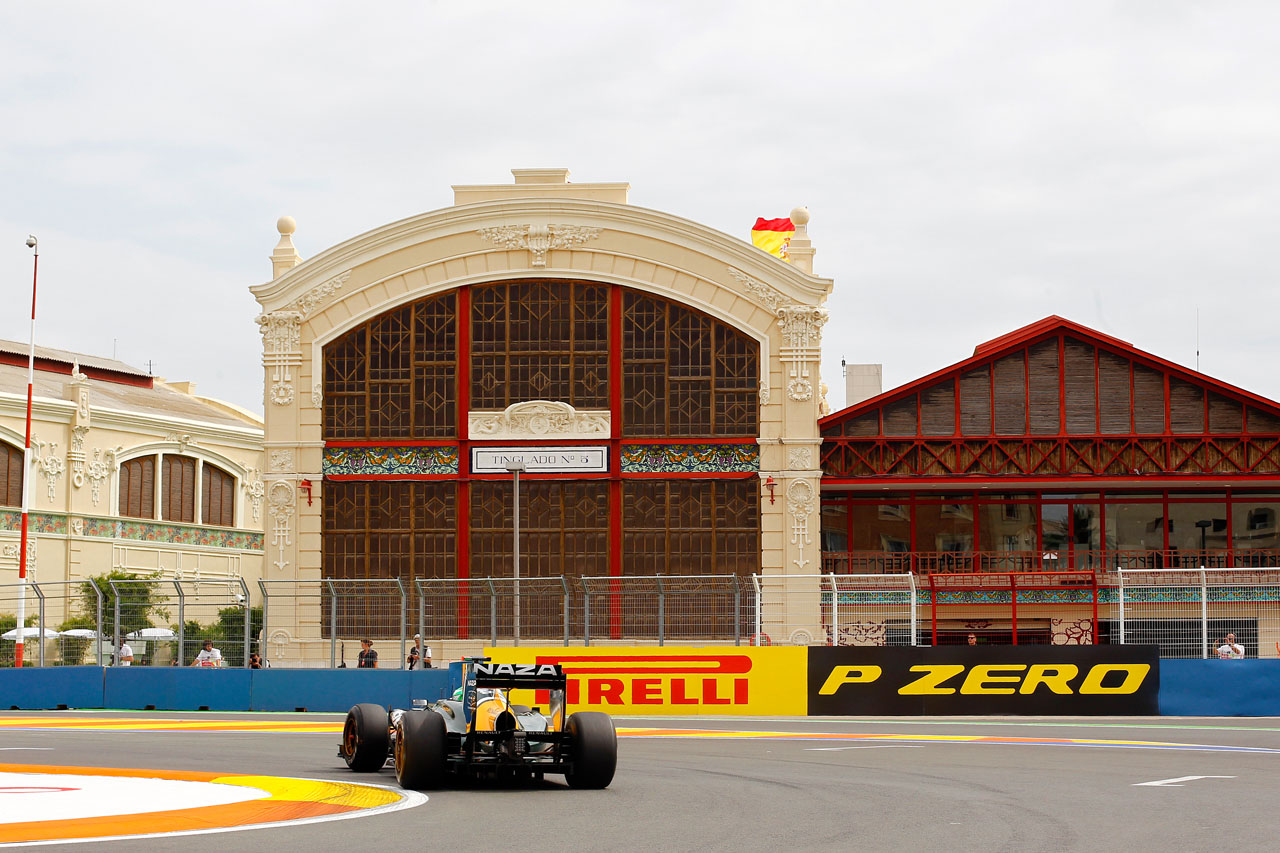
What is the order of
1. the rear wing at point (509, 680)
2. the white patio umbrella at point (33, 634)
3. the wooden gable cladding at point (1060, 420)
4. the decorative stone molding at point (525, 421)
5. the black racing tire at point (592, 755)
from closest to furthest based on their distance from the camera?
1. the black racing tire at point (592, 755)
2. the rear wing at point (509, 680)
3. the white patio umbrella at point (33, 634)
4. the wooden gable cladding at point (1060, 420)
5. the decorative stone molding at point (525, 421)

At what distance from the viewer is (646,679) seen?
1184 inches

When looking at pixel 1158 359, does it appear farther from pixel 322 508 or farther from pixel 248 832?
pixel 248 832

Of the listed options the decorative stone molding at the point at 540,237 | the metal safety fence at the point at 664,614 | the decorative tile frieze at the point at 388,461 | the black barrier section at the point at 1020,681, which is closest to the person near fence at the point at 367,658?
the metal safety fence at the point at 664,614

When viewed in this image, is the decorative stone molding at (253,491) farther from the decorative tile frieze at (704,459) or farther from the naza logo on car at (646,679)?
the naza logo on car at (646,679)

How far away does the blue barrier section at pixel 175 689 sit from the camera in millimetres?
30928

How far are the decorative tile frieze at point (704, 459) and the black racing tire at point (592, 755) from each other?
24.4 m

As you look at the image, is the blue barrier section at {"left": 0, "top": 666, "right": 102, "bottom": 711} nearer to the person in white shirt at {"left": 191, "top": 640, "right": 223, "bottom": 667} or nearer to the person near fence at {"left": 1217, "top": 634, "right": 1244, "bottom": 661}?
the person in white shirt at {"left": 191, "top": 640, "right": 223, "bottom": 667}

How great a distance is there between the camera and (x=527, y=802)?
14078 mm

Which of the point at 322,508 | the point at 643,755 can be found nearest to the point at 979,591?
the point at 322,508

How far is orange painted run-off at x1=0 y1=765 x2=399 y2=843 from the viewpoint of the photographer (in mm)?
11656

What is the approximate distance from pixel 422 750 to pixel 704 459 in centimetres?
2496

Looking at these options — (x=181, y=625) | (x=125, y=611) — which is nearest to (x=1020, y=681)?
(x=181, y=625)

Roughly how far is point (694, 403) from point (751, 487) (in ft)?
8.14

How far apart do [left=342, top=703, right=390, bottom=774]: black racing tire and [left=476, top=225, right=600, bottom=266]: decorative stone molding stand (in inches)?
962
